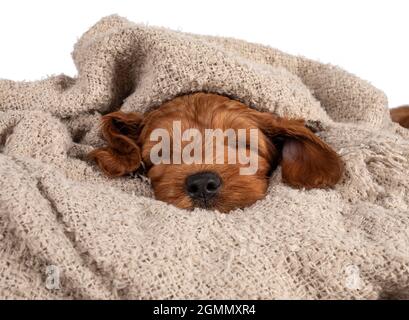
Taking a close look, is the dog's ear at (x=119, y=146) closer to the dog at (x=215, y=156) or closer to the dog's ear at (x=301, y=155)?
the dog at (x=215, y=156)

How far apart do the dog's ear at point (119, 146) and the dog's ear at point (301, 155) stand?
470mm

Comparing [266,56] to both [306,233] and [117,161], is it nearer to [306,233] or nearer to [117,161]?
[117,161]

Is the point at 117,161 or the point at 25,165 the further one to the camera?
the point at 117,161

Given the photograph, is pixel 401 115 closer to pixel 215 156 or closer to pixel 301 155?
pixel 301 155

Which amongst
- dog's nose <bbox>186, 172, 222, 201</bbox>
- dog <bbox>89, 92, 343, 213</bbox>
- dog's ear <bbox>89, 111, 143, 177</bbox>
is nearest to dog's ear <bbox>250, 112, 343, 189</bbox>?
dog <bbox>89, 92, 343, 213</bbox>

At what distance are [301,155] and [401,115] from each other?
142cm

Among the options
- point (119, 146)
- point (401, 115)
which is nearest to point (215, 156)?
point (119, 146)

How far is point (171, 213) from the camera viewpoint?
1.82 meters

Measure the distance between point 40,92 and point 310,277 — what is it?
4.84 ft

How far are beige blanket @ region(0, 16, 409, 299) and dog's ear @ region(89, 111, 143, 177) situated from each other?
0.05 m

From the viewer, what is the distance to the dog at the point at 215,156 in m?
2.03

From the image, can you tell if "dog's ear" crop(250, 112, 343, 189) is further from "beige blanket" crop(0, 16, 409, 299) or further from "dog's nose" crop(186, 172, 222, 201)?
"dog's nose" crop(186, 172, 222, 201)
